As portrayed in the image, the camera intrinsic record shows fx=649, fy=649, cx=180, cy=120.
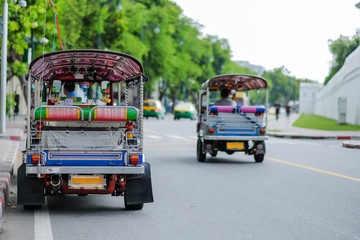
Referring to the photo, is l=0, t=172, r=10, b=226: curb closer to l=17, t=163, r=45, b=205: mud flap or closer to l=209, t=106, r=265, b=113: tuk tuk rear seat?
l=17, t=163, r=45, b=205: mud flap

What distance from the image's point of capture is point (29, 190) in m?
8.26

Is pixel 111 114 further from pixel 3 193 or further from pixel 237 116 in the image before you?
pixel 237 116

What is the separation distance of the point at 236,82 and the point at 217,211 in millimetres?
9930

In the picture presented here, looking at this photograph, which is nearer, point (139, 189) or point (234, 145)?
point (139, 189)

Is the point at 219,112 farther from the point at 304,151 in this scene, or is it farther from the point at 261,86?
the point at 304,151

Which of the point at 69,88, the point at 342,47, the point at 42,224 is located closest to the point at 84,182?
the point at 42,224

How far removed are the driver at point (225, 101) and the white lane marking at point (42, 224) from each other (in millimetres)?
8835

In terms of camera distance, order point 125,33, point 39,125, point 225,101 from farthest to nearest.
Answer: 1. point 125,33
2. point 225,101
3. point 39,125

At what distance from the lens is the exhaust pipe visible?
27.0 ft

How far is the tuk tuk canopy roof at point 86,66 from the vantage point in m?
8.72

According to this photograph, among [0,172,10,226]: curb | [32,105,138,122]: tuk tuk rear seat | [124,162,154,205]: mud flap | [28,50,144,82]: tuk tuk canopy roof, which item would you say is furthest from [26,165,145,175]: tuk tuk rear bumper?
[28,50,144,82]: tuk tuk canopy roof

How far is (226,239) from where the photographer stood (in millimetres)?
6816

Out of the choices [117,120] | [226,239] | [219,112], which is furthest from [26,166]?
[219,112]

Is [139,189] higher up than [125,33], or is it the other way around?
[125,33]
